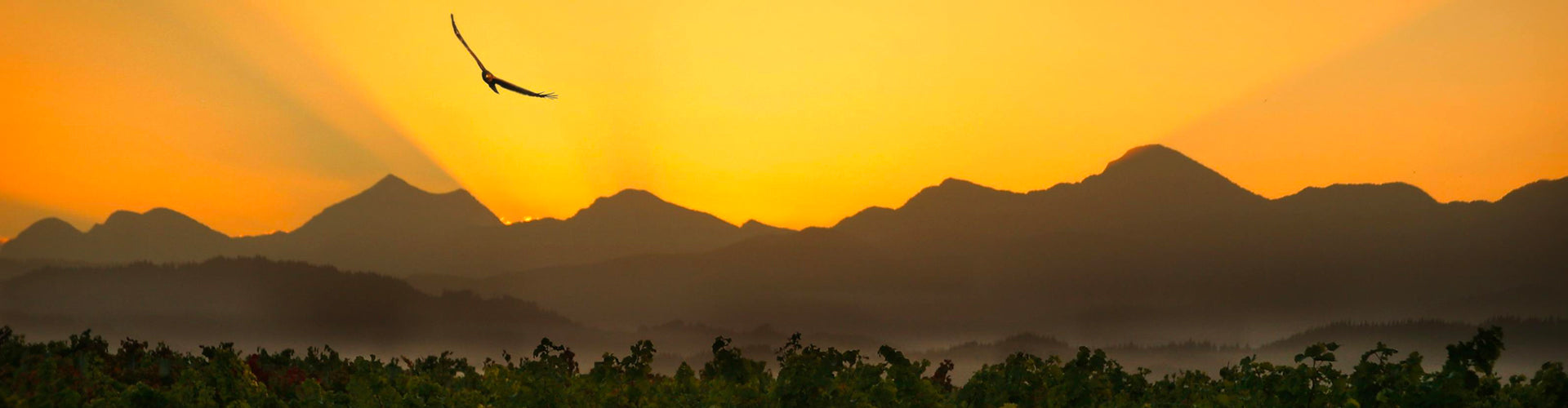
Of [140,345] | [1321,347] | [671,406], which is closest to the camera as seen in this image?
[1321,347]

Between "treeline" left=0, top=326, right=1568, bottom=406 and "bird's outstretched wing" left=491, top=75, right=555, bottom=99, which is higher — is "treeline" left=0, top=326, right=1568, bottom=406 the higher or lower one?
the lower one

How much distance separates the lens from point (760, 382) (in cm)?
2698

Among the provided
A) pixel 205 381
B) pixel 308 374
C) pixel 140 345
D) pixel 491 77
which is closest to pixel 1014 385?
pixel 491 77

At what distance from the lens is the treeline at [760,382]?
17844mm

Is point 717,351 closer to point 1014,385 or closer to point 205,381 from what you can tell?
point 1014,385

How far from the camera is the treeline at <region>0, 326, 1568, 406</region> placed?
17844 millimetres

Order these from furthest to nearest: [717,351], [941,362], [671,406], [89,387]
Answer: [941,362] → [717,351] → [671,406] → [89,387]

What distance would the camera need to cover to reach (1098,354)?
2567 centimetres

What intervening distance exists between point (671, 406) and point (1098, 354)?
8966 millimetres

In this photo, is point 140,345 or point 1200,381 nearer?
point 1200,381

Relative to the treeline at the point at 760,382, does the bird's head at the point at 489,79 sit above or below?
above

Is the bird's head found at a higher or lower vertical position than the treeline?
higher

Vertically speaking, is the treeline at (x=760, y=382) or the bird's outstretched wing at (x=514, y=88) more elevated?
the bird's outstretched wing at (x=514, y=88)

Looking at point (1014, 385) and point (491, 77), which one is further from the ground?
point (491, 77)
